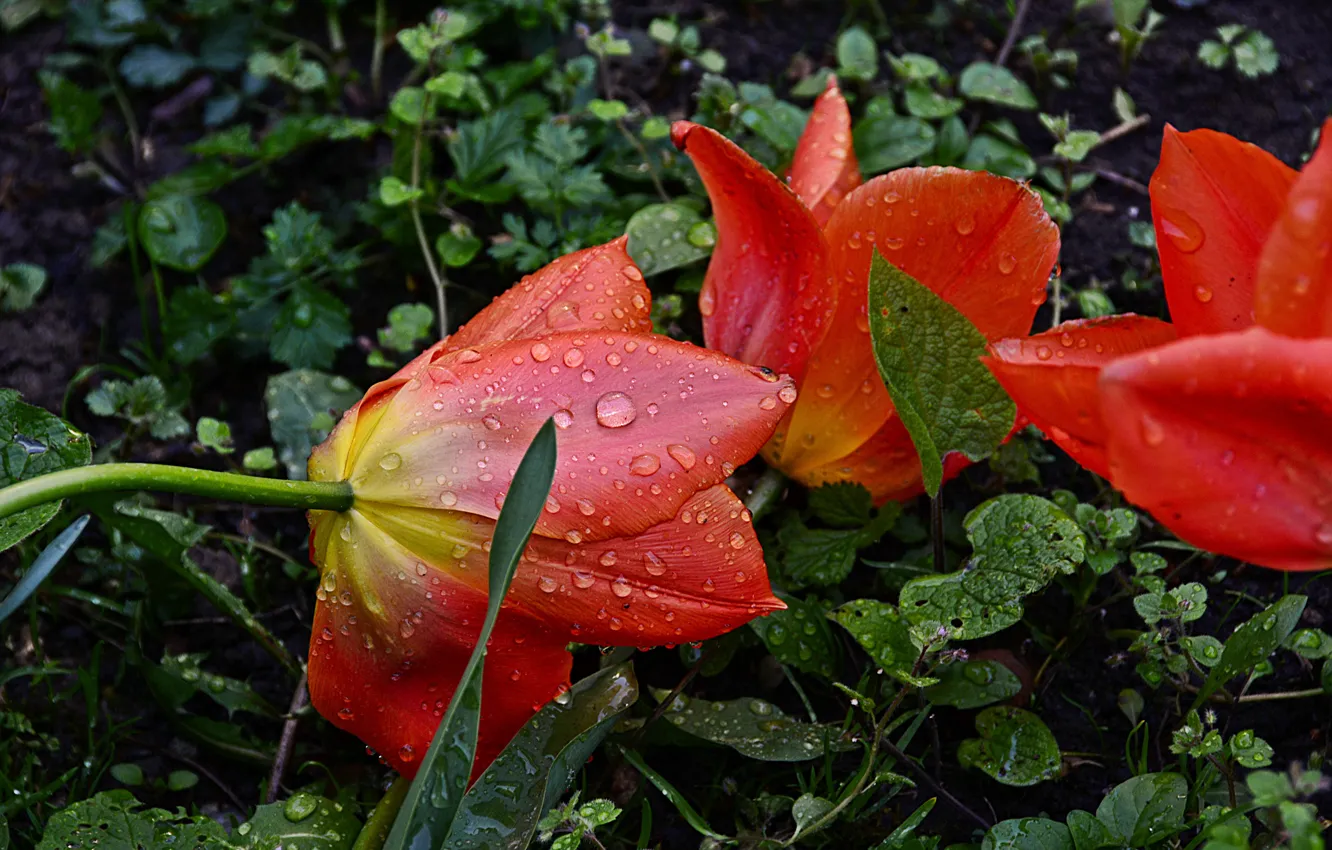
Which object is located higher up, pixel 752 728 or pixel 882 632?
pixel 882 632

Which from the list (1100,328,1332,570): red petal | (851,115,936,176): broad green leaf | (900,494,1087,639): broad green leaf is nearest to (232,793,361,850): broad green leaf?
(900,494,1087,639): broad green leaf

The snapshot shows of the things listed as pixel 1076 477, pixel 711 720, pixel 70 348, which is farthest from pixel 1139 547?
pixel 70 348

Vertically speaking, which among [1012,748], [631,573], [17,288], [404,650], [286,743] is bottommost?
[286,743]

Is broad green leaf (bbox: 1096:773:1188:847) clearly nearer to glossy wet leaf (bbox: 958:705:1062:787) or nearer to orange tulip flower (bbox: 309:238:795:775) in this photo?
glossy wet leaf (bbox: 958:705:1062:787)

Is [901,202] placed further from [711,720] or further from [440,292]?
[440,292]

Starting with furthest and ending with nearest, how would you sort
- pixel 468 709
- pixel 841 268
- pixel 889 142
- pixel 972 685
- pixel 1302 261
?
pixel 889 142 < pixel 972 685 < pixel 841 268 < pixel 468 709 < pixel 1302 261

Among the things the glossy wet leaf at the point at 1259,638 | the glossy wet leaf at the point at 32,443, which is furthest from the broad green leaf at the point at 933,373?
the glossy wet leaf at the point at 32,443

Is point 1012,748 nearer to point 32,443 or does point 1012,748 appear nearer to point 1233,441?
point 1233,441

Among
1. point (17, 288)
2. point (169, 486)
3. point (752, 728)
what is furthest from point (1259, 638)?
point (17, 288)
